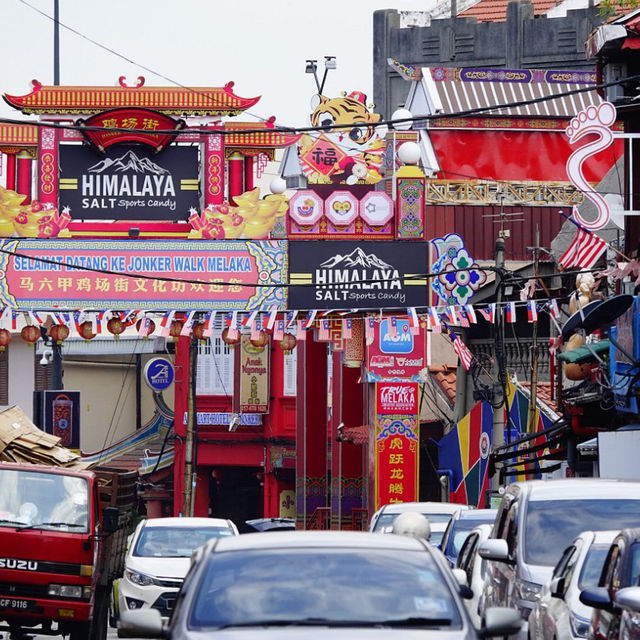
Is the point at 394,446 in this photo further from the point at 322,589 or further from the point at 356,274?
the point at 322,589

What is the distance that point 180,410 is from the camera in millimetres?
49344

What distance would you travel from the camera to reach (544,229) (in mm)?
45500

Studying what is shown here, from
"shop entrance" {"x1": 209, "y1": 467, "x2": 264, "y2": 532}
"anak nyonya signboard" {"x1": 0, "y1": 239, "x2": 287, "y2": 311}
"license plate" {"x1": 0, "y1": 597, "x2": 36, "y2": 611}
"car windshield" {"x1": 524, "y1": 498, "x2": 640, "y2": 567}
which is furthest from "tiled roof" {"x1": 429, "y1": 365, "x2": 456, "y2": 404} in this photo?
"car windshield" {"x1": 524, "y1": 498, "x2": 640, "y2": 567}

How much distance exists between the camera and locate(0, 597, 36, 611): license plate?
56.1 ft

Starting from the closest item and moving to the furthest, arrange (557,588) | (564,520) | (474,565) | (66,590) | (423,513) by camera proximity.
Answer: (557,588), (564,520), (474,565), (66,590), (423,513)

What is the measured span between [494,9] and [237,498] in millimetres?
20027

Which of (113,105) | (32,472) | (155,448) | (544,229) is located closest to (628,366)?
(32,472)

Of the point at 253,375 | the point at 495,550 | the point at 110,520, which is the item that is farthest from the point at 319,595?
Result: the point at 253,375

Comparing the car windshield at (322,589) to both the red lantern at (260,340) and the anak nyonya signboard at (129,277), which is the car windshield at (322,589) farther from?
the anak nyonya signboard at (129,277)

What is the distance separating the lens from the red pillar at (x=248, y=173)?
32.5m

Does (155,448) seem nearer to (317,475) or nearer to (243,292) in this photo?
(317,475)

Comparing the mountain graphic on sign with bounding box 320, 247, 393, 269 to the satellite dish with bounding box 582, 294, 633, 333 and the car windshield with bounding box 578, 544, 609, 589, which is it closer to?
the satellite dish with bounding box 582, 294, 633, 333

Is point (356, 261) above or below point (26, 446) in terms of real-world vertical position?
above

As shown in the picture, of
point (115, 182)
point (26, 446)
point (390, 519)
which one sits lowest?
point (390, 519)
